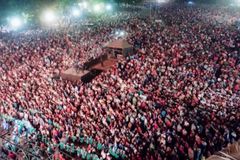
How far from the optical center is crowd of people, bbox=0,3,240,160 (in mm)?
12688

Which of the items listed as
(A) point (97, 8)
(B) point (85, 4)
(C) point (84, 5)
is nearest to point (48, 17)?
(A) point (97, 8)

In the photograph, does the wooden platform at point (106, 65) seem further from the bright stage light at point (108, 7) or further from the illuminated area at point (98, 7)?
the illuminated area at point (98, 7)

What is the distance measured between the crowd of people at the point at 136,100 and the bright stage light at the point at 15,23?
18.8 m

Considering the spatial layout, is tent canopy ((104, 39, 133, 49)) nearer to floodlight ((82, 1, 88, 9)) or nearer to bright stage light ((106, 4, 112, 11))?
bright stage light ((106, 4, 112, 11))

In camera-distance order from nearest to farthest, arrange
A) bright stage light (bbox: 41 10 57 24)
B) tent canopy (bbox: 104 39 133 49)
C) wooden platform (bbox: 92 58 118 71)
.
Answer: wooden platform (bbox: 92 58 118 71), tent canopy (bbox: 104 39 133 49), bright stage light (bbox: 41 10 57 24)

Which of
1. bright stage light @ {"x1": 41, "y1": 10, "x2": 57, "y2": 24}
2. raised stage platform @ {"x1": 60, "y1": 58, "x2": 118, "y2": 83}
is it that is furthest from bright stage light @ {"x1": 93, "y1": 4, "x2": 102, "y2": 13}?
raised stage platform @ {"x1": 60, "y1": 58, "x2": 118, "y2": 83}

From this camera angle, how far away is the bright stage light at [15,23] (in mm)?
45706

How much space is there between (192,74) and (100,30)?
17834 millimetres

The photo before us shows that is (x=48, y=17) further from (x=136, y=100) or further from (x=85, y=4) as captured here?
(x=136, y=100)

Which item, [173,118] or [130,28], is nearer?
[173,118]

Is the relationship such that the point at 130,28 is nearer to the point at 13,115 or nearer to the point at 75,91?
the point at 75,91

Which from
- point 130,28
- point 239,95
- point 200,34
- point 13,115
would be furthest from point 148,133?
point 130,28

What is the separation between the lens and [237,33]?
28.8 meters

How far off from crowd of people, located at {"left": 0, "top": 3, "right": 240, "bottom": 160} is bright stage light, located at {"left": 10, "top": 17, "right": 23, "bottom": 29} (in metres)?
18.8
